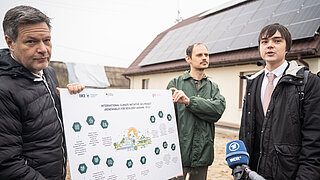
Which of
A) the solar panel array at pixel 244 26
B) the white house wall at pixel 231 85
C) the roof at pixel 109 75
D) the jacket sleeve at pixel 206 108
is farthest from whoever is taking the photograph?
the roof at pixel 109 75

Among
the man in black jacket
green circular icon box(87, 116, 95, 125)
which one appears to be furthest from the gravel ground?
the man in black jacket

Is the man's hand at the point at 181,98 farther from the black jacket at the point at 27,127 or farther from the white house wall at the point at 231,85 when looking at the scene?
the white house wall at the point at 231,85

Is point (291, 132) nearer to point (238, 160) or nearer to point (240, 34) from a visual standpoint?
point (238, 160)

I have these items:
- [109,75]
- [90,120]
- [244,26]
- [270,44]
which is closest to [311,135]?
[270,44]

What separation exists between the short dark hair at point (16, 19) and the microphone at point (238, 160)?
161 centimetres

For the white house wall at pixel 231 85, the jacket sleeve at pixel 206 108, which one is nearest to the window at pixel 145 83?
the white house wall at pixel 231 85

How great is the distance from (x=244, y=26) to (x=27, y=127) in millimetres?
9790

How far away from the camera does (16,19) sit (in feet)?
4.73

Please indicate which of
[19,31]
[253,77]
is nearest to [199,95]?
[253,77]

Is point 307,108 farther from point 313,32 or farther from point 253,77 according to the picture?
point 313,32

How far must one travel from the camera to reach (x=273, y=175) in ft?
6.24

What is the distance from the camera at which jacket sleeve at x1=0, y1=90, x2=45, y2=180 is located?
131cm

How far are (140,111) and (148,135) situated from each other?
261 millimetres

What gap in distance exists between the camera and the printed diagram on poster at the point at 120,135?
174 centimetres
